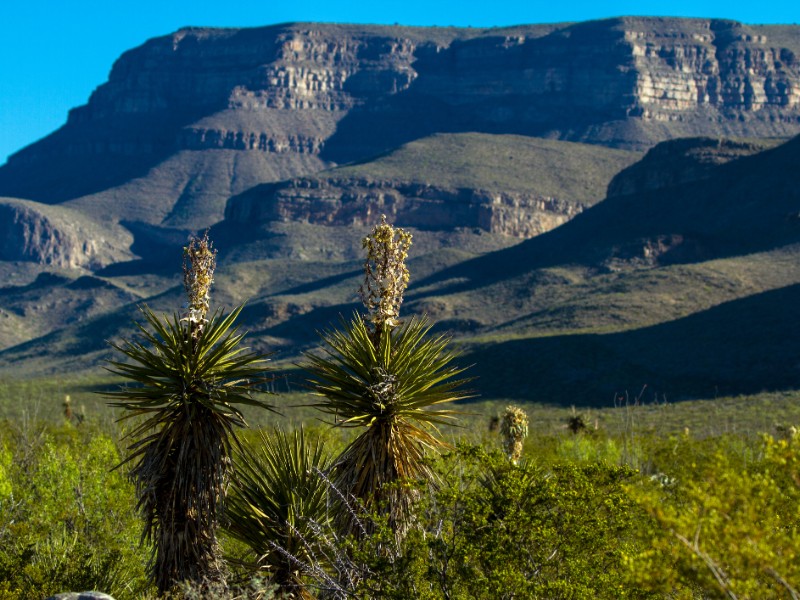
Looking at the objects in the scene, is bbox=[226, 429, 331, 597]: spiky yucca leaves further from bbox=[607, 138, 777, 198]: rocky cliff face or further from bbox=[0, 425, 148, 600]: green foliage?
bbox=[607, 138, 777, 198]: rocky cliff face

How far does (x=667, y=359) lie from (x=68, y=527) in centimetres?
5839

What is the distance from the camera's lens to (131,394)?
647 inches

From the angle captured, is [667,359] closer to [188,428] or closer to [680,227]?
[680,227]

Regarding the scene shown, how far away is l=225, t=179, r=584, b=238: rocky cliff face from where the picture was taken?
584 ft

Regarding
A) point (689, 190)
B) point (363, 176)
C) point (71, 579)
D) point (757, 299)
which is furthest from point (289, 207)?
point (71, 579)

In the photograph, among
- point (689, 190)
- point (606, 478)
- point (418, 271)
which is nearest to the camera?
point (606, 478)

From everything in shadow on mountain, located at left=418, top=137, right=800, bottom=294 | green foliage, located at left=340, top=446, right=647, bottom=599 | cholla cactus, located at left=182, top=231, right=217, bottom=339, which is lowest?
green foliage, located at left=340, top=446, right=647, bottom=599

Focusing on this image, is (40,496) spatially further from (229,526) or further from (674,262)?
(674,262)

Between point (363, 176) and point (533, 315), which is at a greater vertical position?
point (363, 176)

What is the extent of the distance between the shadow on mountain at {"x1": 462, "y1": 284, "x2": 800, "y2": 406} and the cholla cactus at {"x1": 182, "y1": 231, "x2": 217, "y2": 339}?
184 feet

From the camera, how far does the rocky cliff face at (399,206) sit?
177875mm

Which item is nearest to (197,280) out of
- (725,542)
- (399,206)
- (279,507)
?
(279,507)

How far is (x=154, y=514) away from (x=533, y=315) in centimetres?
9286

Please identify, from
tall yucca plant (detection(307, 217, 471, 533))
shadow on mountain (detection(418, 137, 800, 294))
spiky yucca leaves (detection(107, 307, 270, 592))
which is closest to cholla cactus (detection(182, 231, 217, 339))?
spiky yucca leaves (detection(107, 307, 270, 592))
